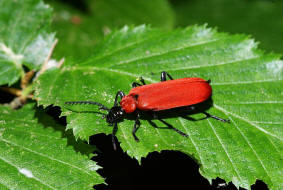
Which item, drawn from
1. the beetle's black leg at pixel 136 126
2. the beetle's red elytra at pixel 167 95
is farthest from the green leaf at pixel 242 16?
the beetle's black leg at pixel 136 126

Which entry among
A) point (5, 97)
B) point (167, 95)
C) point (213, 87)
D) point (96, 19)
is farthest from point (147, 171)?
point (96, 19)

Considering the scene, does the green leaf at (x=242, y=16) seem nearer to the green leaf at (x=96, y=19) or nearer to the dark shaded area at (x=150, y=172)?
the green leaf at (x=96, y=19)

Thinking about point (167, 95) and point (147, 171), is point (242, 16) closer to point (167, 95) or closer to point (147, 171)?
point (167, 95)

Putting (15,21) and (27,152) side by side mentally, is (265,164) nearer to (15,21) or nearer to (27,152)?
(27,152)

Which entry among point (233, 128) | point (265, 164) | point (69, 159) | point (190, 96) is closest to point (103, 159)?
point (69, 159)

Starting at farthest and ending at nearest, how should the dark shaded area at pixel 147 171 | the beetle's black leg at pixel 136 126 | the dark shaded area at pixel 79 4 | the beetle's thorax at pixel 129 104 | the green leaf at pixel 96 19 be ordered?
the dark shaded area at pixel 79 4
the green leaf at pixel 96 19
the dark shaded area at pixel 147 171
the beetle's thorax at pixel 129 104
the beetle's black leg at pixel 136 126

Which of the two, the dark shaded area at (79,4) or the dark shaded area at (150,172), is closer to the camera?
the dark shaded area at (150,172)
